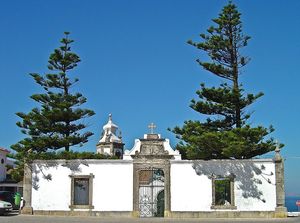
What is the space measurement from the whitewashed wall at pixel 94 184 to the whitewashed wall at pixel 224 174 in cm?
225

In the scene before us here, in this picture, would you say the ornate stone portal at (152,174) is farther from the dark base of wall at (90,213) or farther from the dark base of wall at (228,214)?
the dark base of wall at (228,214)

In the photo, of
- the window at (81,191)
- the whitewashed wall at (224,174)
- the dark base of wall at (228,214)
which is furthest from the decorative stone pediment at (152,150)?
the dark base of wall at (228,214)

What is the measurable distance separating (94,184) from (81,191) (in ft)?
2.50

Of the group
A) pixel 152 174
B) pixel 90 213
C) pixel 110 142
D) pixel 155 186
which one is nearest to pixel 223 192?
pixel 155 186

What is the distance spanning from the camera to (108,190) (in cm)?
2188

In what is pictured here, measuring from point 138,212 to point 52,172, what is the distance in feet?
14.8

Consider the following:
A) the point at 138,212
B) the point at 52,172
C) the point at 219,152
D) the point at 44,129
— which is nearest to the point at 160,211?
the point at 138,212

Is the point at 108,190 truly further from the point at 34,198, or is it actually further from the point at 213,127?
the point at 213,127

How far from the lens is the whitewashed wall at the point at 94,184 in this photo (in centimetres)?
2183

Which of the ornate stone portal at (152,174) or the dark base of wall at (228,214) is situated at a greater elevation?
the ornate stone portal at (152,174)

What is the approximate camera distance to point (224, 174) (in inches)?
856

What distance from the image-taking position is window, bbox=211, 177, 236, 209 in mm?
21578

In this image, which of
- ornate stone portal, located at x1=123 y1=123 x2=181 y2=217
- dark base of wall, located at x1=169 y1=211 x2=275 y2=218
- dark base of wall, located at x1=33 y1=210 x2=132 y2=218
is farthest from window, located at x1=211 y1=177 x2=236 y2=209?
dark base of wall, located at x1=33 y1=210 x2=132 y2=218

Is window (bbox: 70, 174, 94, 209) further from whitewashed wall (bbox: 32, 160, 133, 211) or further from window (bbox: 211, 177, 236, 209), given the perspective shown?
window (bbox: 211, 177, 236, 209)
